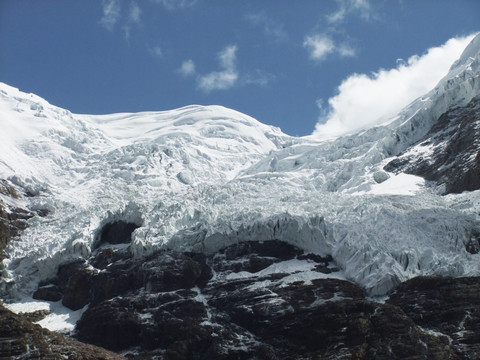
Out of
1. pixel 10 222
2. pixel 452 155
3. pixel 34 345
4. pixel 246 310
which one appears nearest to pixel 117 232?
pixel 10 222

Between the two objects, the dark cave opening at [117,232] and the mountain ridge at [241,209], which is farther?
the dark cave opening at [117,232]

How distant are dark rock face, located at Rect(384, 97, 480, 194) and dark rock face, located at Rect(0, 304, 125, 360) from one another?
56.5 m

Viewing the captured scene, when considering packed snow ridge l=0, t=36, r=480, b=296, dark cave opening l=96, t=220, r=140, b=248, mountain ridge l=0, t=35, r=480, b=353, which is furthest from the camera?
dark cave opening l=96, t=220, r=140, b=248

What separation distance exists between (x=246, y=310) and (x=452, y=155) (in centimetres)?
4754

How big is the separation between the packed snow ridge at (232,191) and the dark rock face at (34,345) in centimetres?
2518

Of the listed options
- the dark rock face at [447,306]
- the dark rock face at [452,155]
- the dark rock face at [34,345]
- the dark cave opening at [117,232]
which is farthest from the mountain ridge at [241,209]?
the dark rock face at [34,345]

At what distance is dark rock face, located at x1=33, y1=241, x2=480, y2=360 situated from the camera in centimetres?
6419

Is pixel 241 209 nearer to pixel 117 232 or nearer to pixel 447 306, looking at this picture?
pixel 117 232

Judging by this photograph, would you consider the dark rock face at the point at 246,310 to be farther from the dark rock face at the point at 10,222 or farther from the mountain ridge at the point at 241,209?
the dark rock face at the point at 10,222

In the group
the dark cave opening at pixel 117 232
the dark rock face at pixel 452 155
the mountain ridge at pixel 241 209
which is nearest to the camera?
the mountain ridge at pixel 241 209

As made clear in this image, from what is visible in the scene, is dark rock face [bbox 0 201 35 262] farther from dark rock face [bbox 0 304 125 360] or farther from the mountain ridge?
dark rock face [bbox 0 304 125 360]

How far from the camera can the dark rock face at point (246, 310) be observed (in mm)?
64188

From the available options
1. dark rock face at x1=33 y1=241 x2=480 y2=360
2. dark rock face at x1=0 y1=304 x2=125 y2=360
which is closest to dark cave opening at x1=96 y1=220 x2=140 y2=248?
dark rock face at x1=33 y1=241 x2=480 y2=360

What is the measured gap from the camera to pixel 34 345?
59125 millimetres
